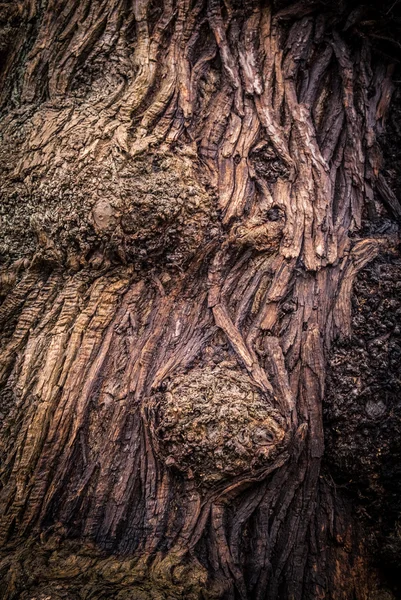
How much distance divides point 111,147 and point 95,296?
2.57 ft

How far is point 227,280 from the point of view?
254 cm

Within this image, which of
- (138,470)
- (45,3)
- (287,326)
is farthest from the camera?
(45,3)

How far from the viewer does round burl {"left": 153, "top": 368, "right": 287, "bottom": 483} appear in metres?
2.21

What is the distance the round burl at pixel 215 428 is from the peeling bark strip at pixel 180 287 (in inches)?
0.4

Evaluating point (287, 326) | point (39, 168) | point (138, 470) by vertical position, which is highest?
point (39, 168)

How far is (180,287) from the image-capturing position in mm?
2523

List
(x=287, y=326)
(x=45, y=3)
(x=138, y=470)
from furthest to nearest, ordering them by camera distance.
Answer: (x=45, y=3) < (x=287, y=326) < (x=138, y=470)

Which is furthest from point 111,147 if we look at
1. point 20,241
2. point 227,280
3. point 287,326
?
point 287,326

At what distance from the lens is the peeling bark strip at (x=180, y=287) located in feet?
7.42

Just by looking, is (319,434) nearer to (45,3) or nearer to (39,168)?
(39,168)

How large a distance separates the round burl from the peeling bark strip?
11mm

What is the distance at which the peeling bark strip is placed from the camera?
226 cm

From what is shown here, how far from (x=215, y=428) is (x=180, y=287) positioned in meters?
0.77

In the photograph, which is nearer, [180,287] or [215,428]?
[215,428]
